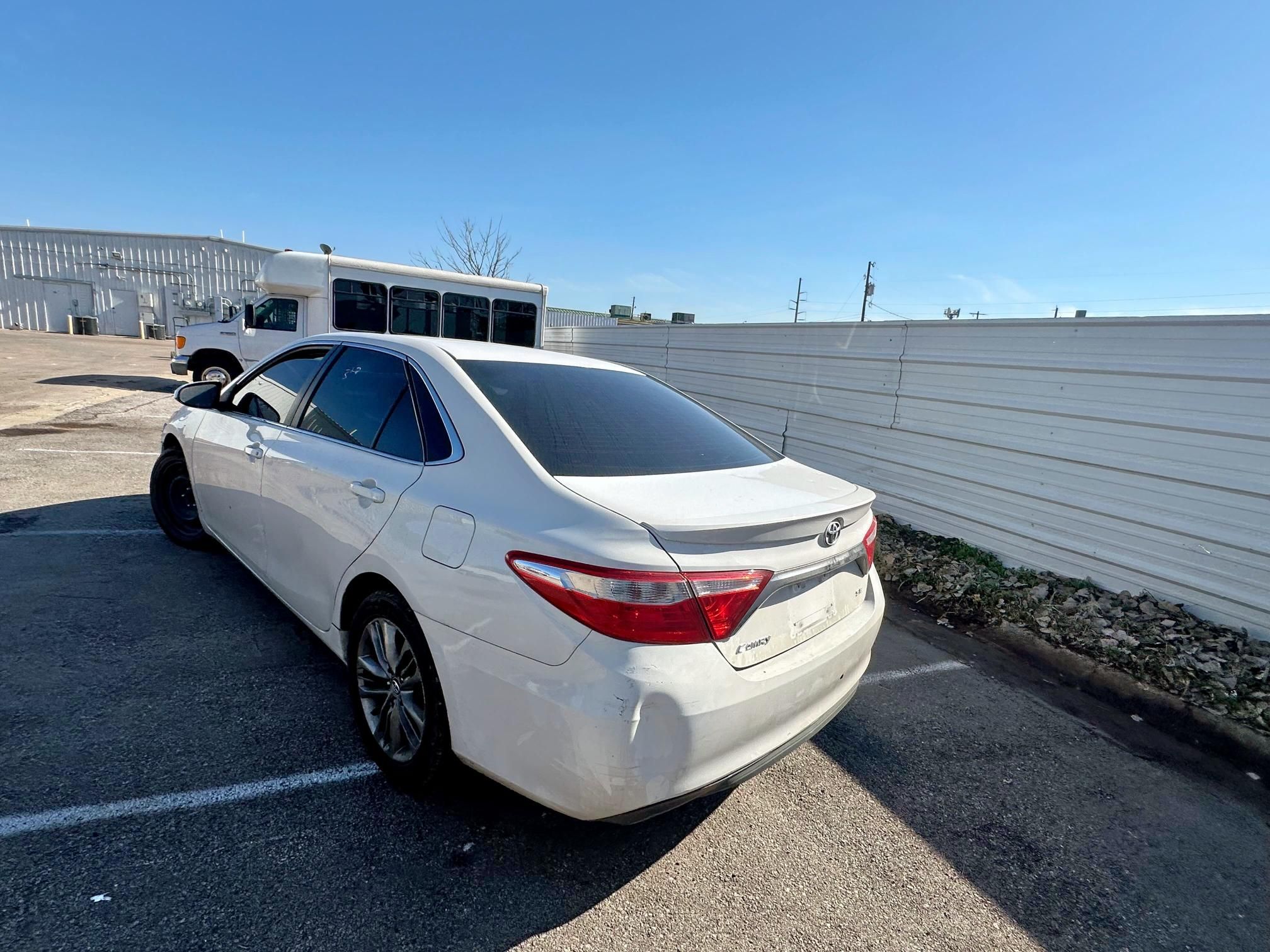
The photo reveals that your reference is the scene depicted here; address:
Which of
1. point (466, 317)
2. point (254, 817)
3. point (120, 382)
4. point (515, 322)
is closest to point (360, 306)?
point (466, 317)

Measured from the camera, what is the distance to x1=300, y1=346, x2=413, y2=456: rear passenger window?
8.91ft

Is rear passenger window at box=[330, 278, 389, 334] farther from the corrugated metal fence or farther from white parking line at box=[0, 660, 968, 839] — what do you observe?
white parking line at box=[0, 660, 968, 839]

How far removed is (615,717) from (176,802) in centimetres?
172

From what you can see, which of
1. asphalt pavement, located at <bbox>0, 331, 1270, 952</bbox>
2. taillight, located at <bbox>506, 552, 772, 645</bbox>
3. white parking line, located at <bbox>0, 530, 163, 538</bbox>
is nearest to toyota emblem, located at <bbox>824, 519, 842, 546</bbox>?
taillight, located at <bbox>506, 552, 772, 645</bbox>

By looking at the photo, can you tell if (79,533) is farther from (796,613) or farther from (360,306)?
(360,306)

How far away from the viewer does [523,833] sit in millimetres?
2307

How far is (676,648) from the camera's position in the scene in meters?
1.79

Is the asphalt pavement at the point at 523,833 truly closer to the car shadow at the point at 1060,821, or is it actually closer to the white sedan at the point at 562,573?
the car shadow at the point at 1060,821

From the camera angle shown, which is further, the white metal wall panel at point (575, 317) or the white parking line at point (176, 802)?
the white metal wall panel at point (575, 317)

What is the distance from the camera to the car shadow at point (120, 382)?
1460cm

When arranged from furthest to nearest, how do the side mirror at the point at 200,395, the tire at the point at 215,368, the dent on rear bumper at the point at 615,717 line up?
the tire at the point at 215,368, the side mirror at the point at 200,395, the dent on rear bumper at the point at 615,717

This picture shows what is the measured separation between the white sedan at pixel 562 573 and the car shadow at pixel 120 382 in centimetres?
1515

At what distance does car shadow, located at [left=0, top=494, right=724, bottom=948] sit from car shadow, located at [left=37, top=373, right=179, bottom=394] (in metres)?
14.0

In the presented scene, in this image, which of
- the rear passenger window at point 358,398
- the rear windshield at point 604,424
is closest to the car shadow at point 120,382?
the rear passenger window at point 358,398
